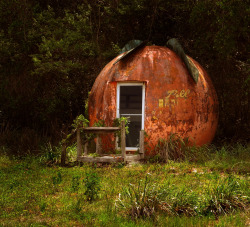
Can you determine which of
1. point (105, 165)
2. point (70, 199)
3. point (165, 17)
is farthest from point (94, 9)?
point (70, 199)

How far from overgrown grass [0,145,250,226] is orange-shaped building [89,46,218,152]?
84.1 inches

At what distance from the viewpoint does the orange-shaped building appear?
32.0 ft

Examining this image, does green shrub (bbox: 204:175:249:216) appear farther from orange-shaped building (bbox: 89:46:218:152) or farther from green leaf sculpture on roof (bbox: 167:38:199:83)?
green leaf sculpture on roof (bbox: 167:38:199:83)

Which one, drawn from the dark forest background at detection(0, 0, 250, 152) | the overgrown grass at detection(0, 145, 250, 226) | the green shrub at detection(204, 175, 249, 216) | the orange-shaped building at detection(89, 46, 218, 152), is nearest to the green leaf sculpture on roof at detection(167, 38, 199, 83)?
the orange-shaped building at detection(89, 46, 218, 152)

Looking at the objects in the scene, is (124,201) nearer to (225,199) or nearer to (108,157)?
(225,199)

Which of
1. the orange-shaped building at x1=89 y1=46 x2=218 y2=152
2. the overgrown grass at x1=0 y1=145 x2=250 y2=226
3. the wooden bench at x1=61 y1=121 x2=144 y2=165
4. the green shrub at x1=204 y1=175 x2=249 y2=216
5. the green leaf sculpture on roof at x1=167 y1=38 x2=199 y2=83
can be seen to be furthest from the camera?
the green leaf sculpture on roof at x1=167 y1=38 x2=199 y2=83

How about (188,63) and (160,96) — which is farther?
(188,63)

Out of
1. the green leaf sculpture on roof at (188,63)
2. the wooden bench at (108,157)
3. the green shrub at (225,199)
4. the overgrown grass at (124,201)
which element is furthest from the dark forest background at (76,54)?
the green shrub at (225,199)

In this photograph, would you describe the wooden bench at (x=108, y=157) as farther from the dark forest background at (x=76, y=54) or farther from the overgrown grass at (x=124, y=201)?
the dark forest background at (x=76, y=54)

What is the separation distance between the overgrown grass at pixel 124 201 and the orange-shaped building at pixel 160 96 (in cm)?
214

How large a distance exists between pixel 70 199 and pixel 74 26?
27.2ft

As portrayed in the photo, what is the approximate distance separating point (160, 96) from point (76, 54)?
15.2 feet

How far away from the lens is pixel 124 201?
5.41 meters

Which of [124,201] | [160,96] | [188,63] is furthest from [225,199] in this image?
[188,63]
